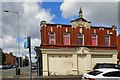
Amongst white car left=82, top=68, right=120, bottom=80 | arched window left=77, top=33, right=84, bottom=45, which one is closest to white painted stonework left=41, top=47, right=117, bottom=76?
arched window left=77, top=33, right=84, bottom=45

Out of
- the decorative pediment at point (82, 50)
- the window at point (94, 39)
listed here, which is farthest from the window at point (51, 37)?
the window at point (94, 39)

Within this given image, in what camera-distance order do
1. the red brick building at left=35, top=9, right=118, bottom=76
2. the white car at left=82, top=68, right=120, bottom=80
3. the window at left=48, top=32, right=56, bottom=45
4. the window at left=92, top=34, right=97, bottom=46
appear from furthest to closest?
the window at left=92, top=34, right=97, bottom=46 < the window at left=48, top=32, right=56, bottom=45 < the red brick building at left=35, top=9, right=118, bottom=76 < the white car at left=82, top=68, right=120, bottom=80

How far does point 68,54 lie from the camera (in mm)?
41656

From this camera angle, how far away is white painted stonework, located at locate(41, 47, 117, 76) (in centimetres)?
4072

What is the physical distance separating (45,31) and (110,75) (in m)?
24.0

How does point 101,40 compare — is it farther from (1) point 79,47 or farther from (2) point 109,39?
(1) point 79,47

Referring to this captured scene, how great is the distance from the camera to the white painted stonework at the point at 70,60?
134ft

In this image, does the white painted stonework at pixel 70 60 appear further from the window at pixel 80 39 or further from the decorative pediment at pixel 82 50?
the window at pixel 80 39

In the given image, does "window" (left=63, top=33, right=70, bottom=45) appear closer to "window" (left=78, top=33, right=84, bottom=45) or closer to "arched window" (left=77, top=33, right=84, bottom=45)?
"arched window" (left=77, top=33, right=84, bottom=45)

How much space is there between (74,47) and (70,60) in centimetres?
204

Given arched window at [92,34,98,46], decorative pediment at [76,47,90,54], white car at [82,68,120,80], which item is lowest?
white car at [82,68,120,80]

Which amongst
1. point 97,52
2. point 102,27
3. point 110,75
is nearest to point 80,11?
point 102,27

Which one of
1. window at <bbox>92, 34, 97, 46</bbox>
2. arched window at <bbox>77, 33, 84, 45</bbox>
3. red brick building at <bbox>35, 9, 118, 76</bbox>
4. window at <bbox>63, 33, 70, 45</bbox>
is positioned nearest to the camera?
red brick building at <bbox>35, 9, 118, 76</bbox>

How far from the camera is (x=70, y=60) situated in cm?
4181
